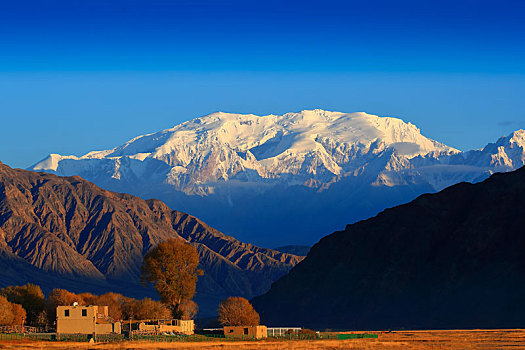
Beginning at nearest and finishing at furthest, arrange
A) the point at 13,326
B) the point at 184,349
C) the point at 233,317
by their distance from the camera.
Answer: the point at 184,349, the point at 13,326, the point at 233,317

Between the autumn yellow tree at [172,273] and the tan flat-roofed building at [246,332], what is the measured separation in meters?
19.7

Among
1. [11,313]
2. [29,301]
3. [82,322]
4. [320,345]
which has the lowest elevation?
[320,345]

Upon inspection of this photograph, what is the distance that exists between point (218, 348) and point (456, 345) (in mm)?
38287

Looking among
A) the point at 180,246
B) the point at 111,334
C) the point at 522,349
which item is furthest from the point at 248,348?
the point at 180,246

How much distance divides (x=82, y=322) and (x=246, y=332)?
29393 millimetres

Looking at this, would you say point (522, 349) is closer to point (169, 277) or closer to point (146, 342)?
point (146, 342)

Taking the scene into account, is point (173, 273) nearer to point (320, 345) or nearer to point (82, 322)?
point (82, 322)

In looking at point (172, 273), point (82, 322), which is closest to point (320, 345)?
point (82, 322)

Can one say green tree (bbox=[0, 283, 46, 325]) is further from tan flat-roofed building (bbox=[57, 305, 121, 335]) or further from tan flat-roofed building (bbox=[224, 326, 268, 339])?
tan flat-roofed building (bbox=[224, 326, 268, 339])

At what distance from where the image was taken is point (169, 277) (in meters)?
188

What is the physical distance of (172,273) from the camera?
188500 millimetres

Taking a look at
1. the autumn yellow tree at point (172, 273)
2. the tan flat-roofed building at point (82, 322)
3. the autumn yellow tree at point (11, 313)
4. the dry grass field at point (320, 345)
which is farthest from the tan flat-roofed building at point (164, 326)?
the autumn yellow tree at point (11, 313)

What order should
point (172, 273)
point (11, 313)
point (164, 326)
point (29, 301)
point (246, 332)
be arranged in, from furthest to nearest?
1. point (29, 301)
2. point (172, 273)
3. point (11, 313)
4. point (246, 332)
5. point (164, 326)

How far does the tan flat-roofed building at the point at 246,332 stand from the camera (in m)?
166
